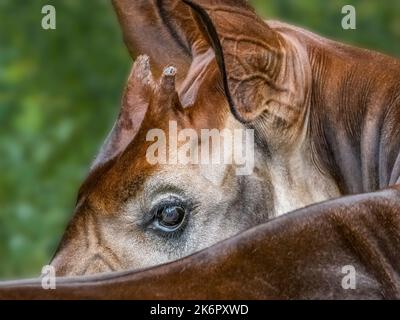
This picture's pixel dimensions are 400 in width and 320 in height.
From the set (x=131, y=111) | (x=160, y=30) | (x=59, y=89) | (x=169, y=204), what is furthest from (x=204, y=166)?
(x=59, y=89)

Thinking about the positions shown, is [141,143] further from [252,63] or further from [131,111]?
[252,63]

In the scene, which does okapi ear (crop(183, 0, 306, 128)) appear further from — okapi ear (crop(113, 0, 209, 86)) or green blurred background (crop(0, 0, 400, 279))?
green blurred background (crop(0, 0, 400, 279))

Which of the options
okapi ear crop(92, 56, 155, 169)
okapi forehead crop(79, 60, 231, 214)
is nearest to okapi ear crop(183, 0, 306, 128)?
okapi forehead crop(79, 60, 231, 214)

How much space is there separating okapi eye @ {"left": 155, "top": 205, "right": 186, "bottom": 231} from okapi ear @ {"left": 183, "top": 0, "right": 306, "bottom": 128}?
1.20 ft

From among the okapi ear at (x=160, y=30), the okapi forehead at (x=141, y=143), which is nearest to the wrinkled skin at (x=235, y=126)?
the okapi forehead at (x=141, y=143)

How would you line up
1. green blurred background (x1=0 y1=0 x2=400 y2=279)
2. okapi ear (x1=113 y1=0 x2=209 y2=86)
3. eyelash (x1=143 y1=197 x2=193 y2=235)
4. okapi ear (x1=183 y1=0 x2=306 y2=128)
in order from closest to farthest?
okapi ear (x1=183 y1=0 x2=306 y2=128), eyelash (x1=143 y1=197 x2=193 y2=235), okapi ear (x1=113 y1=0 x2=209 y2=86), green blurred background (x1=0 y1=0 x2=400 y2=279)

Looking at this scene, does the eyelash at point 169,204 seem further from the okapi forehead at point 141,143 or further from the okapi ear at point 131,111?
the okapi ear at point 131,111

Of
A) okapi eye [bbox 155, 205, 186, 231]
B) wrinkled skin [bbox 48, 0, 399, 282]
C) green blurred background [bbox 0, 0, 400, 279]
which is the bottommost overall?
okapi eye [bbox 155, 205, 186, 231]

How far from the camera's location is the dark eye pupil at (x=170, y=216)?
484 cm

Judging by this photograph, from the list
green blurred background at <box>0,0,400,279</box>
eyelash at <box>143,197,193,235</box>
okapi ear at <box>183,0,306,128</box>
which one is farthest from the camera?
green blurred background at <box>0,0,400,279</box>

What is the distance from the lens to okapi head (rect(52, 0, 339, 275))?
474cm

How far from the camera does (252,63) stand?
4785 millimetres

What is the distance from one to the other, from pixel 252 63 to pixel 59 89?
22.3 ft

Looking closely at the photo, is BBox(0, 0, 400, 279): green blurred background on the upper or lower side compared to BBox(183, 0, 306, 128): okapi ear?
upper
